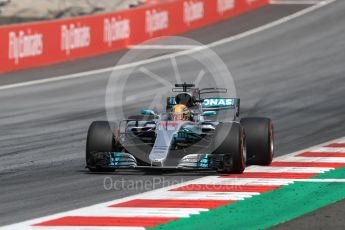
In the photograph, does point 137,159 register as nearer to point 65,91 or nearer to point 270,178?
point 270,178

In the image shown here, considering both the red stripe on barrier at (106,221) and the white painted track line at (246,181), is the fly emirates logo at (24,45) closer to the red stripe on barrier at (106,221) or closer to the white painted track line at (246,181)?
the white painted track line at (246,181)

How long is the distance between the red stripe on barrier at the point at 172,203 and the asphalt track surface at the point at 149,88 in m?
0.54

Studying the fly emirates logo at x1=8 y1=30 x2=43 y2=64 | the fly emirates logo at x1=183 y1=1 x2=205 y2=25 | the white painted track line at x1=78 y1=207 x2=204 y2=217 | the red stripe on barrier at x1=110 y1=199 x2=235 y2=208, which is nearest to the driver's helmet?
the red stripe on barrier at x1=110 y1=199 x2=235 y2=208

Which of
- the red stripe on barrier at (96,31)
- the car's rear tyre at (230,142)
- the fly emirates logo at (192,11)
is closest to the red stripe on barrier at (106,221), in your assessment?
the car's rear tyre at (230,142)

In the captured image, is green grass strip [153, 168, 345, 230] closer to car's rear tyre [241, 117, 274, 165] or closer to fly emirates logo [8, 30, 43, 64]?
car's rear tyre [241, 117, 274, 165]

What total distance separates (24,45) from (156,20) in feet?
23.5

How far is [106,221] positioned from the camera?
1166cm

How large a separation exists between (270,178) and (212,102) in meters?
2.32

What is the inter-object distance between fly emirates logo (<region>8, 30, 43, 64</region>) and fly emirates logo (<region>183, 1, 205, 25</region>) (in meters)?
8.35

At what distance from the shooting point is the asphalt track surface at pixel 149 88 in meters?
14.5

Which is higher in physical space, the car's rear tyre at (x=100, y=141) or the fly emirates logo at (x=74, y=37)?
the fly emirates logo at (x=74, y=37)

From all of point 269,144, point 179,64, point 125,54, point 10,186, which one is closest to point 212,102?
point 269,144

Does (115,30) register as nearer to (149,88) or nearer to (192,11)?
(192,11)

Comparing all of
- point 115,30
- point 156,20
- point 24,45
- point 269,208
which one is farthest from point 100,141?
point 156,20
